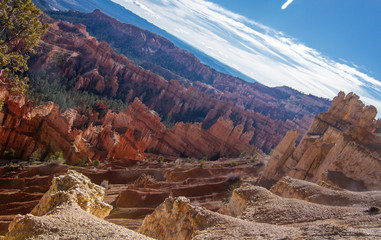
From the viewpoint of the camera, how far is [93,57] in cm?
10119

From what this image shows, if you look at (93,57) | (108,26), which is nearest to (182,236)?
(93,57)

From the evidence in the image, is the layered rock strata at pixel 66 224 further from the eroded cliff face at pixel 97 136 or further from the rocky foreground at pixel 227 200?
the eroded cliff face at pixel 97 136

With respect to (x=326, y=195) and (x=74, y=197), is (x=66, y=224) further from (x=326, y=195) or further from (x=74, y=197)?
(x=326, y=195)

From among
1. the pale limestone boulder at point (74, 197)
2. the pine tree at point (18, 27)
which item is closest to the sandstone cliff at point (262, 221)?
Answer: the pale limestone boulder at point (74, 197)

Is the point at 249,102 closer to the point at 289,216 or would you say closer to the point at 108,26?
the point at 108,26

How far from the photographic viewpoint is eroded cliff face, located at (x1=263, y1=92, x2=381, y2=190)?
1688 centimetres

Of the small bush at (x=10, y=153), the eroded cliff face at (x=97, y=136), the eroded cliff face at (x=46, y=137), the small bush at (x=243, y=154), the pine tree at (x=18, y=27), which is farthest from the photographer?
the small bush at (x=243, y=154)

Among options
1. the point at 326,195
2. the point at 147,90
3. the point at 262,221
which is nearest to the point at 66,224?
the point at 262,221

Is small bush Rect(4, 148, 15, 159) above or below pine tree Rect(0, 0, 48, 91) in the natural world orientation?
below

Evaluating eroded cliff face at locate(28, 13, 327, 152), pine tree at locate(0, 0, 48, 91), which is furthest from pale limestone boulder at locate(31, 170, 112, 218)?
eroded cliff face at locate(28, 13, 327, 152)

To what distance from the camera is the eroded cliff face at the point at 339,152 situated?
16875 millimetres

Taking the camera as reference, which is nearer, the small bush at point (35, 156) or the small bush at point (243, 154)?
the small bush at point (35, 156)

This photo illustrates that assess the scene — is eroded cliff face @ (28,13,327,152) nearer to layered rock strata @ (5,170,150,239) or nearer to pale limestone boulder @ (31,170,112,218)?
pale limestone boulder @ (31,170,112,218)

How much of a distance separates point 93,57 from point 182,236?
340ft
